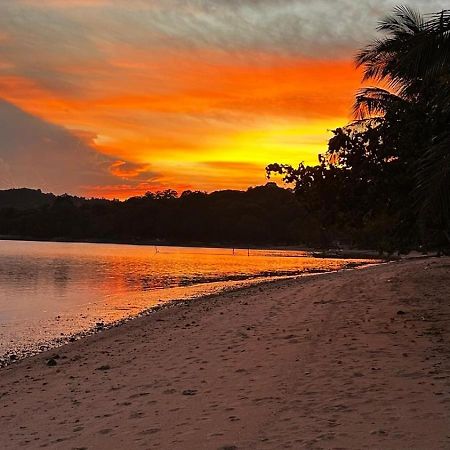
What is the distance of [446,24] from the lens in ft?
29.0

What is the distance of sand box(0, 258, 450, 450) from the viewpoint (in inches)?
217

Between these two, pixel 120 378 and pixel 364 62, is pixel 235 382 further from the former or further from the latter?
pixel 364 62

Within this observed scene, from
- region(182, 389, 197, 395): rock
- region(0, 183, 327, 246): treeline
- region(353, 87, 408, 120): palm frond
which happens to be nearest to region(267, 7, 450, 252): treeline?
region(353, 87, 408, 120): palm frond

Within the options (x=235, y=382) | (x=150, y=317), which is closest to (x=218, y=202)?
(x=150, y=317)

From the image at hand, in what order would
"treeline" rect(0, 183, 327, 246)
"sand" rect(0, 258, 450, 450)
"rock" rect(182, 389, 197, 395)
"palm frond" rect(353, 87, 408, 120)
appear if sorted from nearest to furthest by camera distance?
"sand" rect(0, 258, 450, 450) → "rock" rect(182, 389, 197, 395) → "palm frond" rect(353, 87, 408, 120) → "treeline" rect(0, 183, 327, 246)

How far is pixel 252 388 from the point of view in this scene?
286 inches

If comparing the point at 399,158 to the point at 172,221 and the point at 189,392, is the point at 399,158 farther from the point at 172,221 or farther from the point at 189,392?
the point at 172,221

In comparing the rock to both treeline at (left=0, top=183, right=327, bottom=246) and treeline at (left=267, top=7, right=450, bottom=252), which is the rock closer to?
treeline at (left=267, top=7, right=450, bottom=252)

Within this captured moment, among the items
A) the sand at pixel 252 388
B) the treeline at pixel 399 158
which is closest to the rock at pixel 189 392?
the sand at pixel 252 388

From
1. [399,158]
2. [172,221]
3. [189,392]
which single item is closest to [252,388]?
[189,392]

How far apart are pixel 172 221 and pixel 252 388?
154751 mm

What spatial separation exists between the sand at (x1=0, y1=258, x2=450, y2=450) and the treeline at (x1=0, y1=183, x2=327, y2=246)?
140 metres

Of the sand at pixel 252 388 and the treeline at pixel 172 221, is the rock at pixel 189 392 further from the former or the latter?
the treeline at pixel 172 221

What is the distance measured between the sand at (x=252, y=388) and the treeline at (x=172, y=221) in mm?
139567
